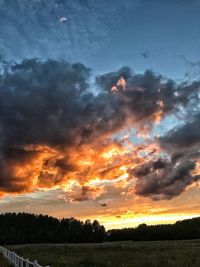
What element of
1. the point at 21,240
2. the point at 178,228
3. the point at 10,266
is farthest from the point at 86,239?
the point at 10,266

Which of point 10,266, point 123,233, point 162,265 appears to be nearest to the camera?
point 162,265

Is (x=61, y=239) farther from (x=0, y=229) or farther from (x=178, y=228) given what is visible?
(x=178, y=228)

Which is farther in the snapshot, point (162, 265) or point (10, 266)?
point (10, 266)

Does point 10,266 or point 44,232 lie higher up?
point 44,232

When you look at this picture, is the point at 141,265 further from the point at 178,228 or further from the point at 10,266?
the point at 178,228

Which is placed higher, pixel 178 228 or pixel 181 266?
pixel 178 228

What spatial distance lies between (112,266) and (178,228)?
15364 centimetres

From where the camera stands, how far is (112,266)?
87.0ft

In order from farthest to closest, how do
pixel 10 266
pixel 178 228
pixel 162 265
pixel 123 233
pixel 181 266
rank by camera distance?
pixel 123 233
pixel 178 228
pixel 10 266
pixel 162 265
pixel 181 266

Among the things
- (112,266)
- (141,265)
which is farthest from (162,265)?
(112,266)

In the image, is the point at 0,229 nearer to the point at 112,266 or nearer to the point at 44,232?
the point at 44,232

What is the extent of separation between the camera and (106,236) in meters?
200

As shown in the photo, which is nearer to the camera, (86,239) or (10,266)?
(10,266)

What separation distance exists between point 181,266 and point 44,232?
600 ft
